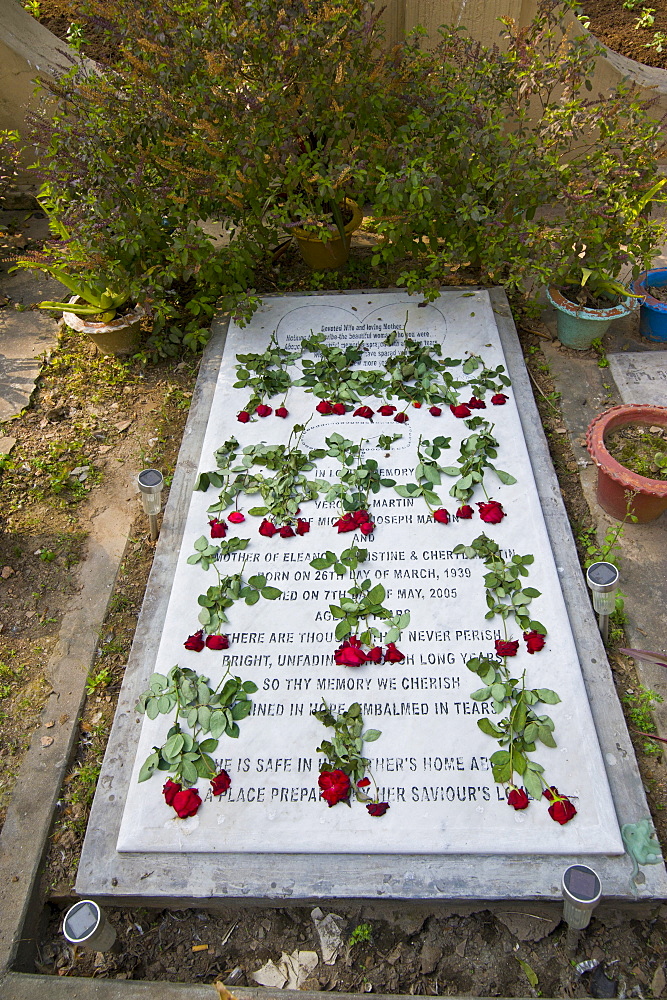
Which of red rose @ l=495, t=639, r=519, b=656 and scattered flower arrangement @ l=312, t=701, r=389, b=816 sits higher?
red rose @ l=495, t=639, r=519, b=656

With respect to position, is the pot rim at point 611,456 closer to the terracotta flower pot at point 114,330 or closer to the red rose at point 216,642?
the red rose at point 216,642

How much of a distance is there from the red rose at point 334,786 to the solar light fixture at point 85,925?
711 mm

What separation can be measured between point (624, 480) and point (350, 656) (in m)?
1.32

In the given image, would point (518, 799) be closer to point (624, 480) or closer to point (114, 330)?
point (624, 480)

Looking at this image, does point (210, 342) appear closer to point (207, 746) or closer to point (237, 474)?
point (237, 474)

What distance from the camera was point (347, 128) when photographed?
3.64m

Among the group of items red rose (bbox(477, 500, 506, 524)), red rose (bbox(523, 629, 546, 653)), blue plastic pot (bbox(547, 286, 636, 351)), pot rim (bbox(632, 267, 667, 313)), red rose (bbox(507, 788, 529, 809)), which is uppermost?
pot rim (bbox(632, 267, 667, 313))

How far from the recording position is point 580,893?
6.09 feet

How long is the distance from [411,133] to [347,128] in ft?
1.09

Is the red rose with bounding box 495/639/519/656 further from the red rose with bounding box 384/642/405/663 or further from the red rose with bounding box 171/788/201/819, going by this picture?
the red rose with bounding box 171/788/201/819

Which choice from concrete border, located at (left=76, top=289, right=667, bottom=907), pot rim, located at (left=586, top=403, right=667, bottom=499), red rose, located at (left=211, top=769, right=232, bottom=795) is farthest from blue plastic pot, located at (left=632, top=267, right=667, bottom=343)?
red rose, located at (left=211, top=769, right=232, bottom=795)

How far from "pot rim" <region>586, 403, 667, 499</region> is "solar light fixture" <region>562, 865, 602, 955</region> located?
4.90 ft

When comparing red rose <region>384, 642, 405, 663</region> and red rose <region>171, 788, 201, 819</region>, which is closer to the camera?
red rose <region>171, 788, 201, 819</region>

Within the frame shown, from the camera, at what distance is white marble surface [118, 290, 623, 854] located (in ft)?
7.14
